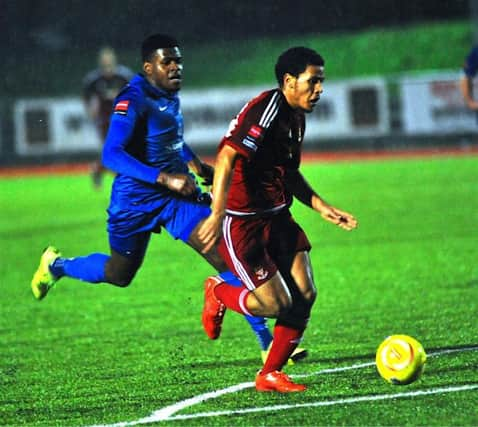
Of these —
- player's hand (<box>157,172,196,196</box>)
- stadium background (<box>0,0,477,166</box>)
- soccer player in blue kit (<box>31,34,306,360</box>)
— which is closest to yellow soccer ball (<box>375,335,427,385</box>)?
soccer player in blue kit (<box>31,34,306,360</box>)

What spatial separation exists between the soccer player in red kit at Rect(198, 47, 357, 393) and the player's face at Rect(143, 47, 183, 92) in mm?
1135

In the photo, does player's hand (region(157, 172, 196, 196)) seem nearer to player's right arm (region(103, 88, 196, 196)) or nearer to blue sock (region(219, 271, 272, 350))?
player's right arm (region(103, 88, 196, 196))

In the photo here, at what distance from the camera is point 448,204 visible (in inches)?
659

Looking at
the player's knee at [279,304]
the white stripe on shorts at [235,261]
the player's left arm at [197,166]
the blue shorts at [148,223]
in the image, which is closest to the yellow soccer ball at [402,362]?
the player's knee at [279,304]

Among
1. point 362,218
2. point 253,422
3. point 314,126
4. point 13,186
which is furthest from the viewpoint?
point 314,126

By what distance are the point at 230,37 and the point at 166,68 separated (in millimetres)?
30996

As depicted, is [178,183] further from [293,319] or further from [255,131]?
[293,319]

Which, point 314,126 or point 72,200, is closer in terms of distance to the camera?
point 72,200

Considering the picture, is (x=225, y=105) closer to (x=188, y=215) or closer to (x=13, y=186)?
(x=13, y=186)

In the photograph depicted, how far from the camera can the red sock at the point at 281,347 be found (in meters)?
6.52

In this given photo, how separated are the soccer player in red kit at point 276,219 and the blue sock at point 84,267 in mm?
1522

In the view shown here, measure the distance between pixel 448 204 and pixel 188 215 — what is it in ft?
32.2

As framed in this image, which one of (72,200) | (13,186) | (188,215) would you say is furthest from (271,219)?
(13,186)

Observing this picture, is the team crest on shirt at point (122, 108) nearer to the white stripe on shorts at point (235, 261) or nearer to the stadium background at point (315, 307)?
the white stripe on shorts at point (235, 261)
